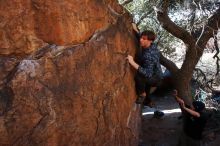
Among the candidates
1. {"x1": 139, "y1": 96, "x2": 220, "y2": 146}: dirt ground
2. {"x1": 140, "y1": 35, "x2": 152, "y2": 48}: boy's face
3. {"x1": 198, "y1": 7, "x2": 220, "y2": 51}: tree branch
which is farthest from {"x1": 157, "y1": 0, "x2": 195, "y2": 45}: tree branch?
{"x1": 139, "y1": 96, "x2": 220, "y2": 146}: dirt ground

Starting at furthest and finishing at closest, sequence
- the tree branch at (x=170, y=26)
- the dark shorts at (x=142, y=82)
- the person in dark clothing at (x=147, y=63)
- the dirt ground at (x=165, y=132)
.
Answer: the dirt ground at (x=165, y=132), the tree branch at (x=170, y=26), the dark shorts at (x=142, y=82), the person in dark clothing at (x=147, y=63)

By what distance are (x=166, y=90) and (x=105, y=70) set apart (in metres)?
8.96

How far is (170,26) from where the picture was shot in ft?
30.5

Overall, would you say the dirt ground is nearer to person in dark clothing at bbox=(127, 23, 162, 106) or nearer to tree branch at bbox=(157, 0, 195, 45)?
tree branch at bbox=(157, 0, 195, 45)

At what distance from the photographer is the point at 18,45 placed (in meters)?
Answer: 5.50

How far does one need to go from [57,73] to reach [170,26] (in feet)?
14.2

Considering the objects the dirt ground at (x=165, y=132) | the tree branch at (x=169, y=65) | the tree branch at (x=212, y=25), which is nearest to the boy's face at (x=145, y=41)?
the tree branch at (x=212, y=25)

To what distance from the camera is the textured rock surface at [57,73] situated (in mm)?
5410

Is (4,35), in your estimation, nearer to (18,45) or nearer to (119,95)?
(18,45)

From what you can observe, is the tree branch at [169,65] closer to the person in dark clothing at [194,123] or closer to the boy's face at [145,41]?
the person in dark clothing at [194,123]

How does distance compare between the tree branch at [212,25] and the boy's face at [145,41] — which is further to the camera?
the tree branch at [212,25]

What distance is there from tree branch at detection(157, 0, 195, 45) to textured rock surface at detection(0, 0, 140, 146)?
2685 millimetres

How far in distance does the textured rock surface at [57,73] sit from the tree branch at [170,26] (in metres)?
2.68

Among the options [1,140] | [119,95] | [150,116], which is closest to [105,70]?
[119,95]
